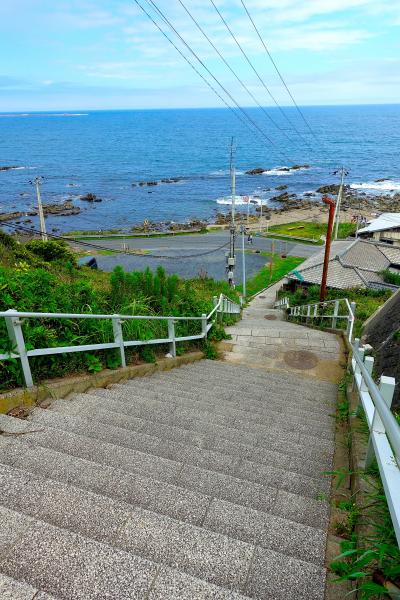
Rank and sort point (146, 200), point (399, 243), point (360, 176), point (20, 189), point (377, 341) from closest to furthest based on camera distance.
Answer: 1. point (377, 341)
2. point (399, 243)
3. point (146, 200)
4. point (20, 189)
5. point (360, 176)

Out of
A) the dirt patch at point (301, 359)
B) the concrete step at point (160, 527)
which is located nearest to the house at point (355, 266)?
the dirt patch at point (301, 359)

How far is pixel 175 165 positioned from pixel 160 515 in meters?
107

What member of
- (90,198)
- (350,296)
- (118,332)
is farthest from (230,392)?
(90,198)

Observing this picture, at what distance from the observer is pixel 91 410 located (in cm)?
435

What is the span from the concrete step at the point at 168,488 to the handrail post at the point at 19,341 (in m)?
0.99

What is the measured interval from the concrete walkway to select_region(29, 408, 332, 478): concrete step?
455cm

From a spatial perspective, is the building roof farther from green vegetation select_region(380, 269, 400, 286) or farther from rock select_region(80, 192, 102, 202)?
rock select_region(80, 192, 102, 202)

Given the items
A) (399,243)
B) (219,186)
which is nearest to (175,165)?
(219,186)

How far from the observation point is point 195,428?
14.5ft

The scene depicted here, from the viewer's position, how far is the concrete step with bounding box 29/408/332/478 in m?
3.70

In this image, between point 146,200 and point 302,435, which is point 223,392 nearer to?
point 302,435

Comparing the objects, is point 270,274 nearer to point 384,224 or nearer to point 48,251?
point 384,224

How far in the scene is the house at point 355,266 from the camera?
23.0 metres

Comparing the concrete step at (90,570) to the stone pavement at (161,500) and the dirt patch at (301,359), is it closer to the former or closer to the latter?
the stone pavement at (161,500)
